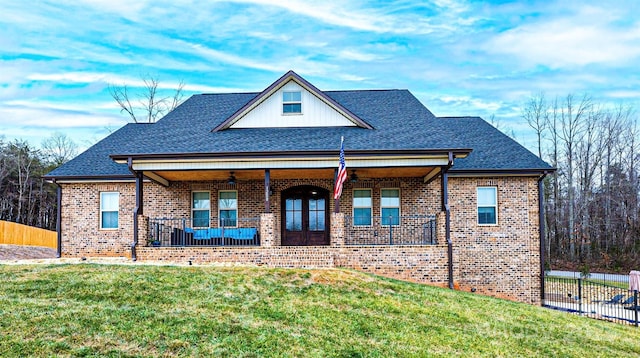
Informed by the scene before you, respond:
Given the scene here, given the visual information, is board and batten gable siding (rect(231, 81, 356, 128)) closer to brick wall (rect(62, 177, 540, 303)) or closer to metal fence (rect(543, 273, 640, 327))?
brick wall (rect(62, 177, 540, 303))

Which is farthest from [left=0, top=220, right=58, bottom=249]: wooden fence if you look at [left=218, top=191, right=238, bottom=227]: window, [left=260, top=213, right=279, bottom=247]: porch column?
[left=260, top=213, right=279, bottom=247]: porch column

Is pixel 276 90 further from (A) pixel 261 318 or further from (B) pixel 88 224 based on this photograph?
(A) pixel 261 318

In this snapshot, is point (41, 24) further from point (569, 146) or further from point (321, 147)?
point (569, 146)

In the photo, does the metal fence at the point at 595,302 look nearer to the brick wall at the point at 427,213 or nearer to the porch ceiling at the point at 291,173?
the brick wall at the point at 427,213

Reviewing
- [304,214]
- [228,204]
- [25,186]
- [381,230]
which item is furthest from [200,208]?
[25,186]

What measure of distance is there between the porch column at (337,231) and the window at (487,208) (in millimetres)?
5061

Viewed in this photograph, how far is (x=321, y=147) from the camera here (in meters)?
17.3

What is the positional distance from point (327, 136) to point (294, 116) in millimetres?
1576

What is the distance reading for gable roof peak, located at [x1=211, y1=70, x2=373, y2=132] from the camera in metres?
19.1

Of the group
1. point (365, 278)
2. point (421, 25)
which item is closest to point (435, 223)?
point (365, 278)

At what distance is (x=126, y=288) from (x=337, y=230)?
21.9 ft

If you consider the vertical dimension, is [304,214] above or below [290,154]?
below

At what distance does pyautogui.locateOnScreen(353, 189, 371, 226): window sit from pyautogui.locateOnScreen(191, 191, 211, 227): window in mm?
4762

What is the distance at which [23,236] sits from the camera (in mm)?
32656
